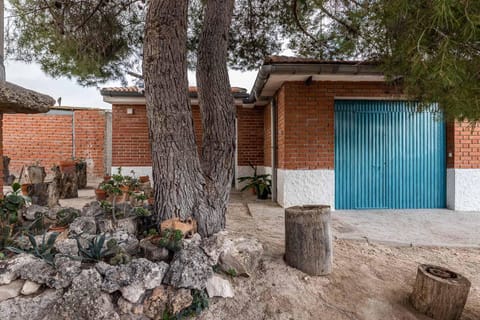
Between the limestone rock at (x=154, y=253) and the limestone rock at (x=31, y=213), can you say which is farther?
the limestone rock at (x=31, y=213)

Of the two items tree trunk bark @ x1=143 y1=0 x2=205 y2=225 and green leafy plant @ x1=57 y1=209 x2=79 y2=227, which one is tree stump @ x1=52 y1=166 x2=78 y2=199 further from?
tree trunk bark @ x1=143 y1=0 x2=205 y2=225

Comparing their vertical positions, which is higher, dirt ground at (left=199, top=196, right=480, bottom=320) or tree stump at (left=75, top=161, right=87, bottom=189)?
tree stump at (left=75, top=161, right=87, bottom=189)

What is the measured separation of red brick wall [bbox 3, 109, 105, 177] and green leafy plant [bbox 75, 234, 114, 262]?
880 centimetres

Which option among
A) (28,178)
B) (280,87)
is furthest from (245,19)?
(28,178)

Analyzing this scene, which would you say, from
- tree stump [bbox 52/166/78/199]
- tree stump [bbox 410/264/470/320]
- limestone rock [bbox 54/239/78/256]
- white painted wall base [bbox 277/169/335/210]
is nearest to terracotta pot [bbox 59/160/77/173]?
tree stump [bbox 52/166/78/199]

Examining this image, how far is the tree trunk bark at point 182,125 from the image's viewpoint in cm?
305

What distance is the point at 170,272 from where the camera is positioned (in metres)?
2.47

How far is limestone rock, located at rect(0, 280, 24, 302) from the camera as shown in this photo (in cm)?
216

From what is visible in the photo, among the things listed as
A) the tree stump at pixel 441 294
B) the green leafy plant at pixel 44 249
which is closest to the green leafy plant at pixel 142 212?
the green leafy plant at pixel 44 249

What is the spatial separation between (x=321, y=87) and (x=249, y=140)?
159 inches

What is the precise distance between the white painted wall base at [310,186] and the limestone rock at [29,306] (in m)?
4.53

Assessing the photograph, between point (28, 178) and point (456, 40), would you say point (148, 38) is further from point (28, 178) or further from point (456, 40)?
point (28, 178)

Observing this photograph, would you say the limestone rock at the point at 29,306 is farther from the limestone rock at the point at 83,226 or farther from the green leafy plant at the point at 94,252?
the limestone rock at the point at 83,226

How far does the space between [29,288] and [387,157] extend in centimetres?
664
